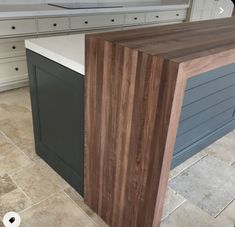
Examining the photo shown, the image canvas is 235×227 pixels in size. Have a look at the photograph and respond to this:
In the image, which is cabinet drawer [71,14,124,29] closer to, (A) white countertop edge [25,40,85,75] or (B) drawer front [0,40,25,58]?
(B) drawer front [0,40,25,58]

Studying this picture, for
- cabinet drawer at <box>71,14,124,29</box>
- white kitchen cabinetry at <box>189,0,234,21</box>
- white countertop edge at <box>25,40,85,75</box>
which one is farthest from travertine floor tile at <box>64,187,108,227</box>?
white kitchen cabinetry at <box>189,0,234,21</box>

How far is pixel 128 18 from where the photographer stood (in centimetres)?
344

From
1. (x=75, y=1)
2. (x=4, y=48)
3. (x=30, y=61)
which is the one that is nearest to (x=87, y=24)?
(x=75, y=1)

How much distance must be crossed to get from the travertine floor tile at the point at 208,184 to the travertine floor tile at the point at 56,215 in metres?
0.62

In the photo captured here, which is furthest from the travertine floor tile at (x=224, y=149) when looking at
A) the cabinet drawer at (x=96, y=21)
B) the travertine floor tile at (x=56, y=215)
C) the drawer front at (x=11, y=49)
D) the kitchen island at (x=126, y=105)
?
the drawer front at (x=11, y=49)

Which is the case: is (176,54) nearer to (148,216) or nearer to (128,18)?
(148,216)

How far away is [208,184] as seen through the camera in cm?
173

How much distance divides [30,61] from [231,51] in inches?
42.3

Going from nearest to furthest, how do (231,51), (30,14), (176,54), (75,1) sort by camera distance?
Answer: (176,54) → (231,51) → (30,14) → (75,1)

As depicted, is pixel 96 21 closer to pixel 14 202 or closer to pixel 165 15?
pixel 165 15

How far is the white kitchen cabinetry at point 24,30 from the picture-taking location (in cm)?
257

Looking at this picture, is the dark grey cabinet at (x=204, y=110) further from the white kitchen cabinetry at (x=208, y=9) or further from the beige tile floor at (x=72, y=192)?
the white kitchen cabinetry at (x=208, y=9)

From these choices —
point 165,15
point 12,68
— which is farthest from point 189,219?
point 165,15

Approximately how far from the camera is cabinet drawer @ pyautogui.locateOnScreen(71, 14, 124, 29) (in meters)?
2.97
